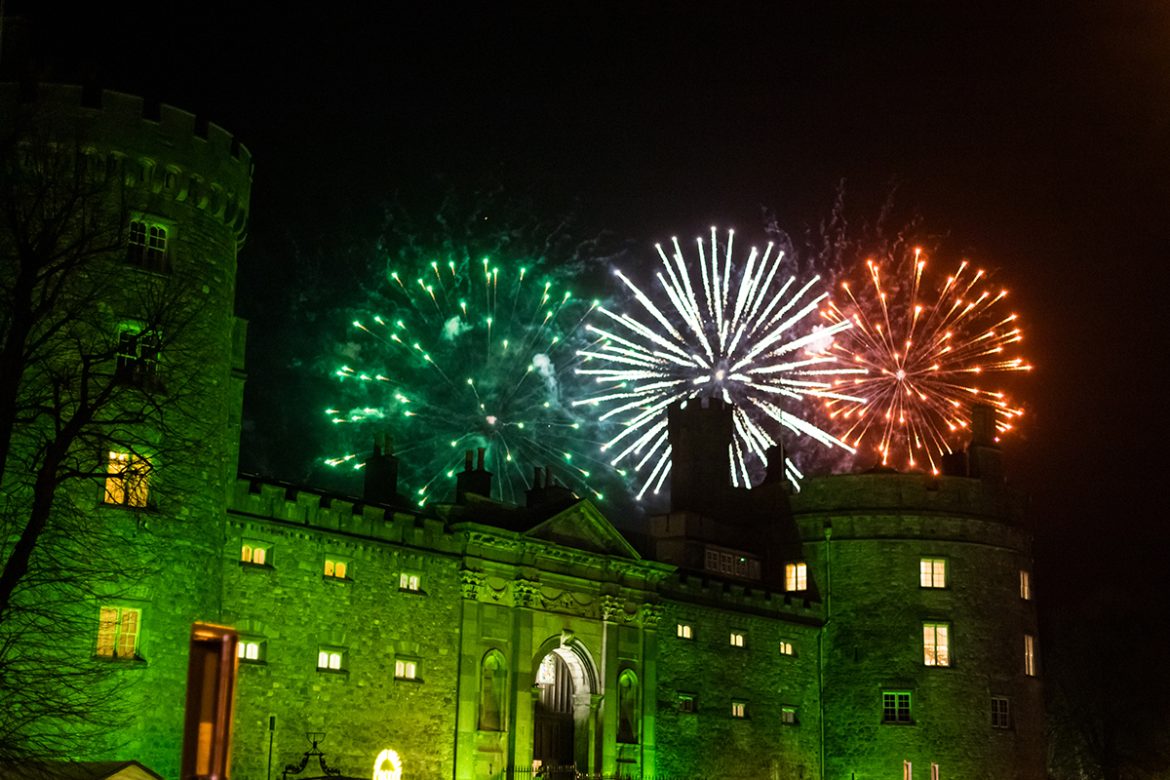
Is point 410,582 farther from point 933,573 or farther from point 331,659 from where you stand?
point 933,573

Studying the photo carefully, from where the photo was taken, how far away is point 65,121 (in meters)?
35.6

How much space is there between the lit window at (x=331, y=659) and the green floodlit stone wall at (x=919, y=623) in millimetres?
24491

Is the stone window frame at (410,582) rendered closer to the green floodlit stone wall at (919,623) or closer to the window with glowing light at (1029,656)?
the green floodlit stone wall at (919,623)

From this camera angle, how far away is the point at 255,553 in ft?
137

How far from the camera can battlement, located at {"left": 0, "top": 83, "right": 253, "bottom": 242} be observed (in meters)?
35.5

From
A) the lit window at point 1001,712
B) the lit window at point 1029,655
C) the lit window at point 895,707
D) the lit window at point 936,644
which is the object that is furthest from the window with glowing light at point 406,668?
the lit window at point 1029,655

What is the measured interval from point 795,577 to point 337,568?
24580 mm

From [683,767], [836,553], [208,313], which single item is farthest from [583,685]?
[208,313]

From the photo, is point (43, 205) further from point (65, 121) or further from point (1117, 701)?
point (1117, 701)

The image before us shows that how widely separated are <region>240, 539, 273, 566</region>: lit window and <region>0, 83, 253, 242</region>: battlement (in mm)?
8590

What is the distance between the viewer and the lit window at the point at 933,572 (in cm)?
6062

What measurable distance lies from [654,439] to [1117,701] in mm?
25249

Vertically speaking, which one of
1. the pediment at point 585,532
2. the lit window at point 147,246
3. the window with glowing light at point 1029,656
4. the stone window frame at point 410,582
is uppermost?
the lit window at point 147,246

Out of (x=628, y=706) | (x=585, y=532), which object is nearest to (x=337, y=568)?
(x=585, y=532)
